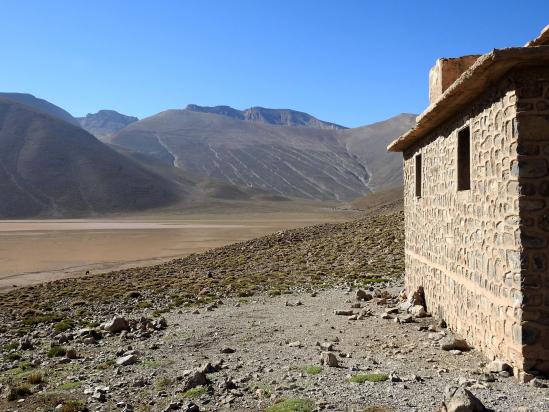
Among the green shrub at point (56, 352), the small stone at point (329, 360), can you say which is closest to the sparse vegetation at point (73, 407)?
the green shrub at point (56, 352)

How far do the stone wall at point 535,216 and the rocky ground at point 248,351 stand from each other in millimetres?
517

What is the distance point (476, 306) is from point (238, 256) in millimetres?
20246

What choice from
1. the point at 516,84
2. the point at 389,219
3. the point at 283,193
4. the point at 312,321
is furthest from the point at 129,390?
the point at 283,193

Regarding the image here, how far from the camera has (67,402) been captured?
7.66 m

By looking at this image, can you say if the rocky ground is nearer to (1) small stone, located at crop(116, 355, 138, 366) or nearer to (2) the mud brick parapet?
(1) small stone, located at crop(116, 355, 138, 366)

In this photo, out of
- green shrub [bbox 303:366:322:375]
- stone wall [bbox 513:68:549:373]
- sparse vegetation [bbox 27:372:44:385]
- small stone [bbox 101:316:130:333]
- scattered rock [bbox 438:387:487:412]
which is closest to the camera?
scattered rock [bbox 438:387:487:412]

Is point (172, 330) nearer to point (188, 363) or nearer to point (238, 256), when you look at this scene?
point (188, 363)

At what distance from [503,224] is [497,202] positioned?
1.08 feet

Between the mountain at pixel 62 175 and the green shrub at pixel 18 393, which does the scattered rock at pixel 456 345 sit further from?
the mountain at pixel 62 175

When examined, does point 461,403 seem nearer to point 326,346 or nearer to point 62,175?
point 326,346

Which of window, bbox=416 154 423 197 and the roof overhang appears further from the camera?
window, bbox=416 154 423 197

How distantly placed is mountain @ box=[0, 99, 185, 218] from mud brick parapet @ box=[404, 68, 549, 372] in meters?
99.7

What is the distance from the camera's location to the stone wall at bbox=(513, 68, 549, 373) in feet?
22.0

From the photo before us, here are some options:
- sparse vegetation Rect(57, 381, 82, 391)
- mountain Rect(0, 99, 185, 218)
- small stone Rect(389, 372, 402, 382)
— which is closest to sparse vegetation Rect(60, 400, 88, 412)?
sparse vegetation Rect(57, 381, 82, 391)
